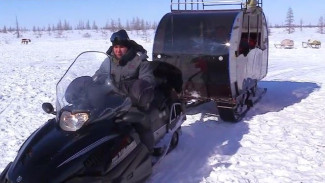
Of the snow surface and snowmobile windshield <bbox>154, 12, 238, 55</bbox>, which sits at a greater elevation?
snowmobile windshield <bbox>154, 12, 238, 55</bbox>

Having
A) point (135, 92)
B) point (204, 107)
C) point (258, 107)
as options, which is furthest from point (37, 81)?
point (135, 92)

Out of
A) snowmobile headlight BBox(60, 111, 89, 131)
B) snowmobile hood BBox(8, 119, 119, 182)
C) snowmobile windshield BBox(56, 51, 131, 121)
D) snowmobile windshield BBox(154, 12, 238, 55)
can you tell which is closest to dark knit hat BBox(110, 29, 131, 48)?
snowmobile windshield BBox(56, 51, 131, 121)

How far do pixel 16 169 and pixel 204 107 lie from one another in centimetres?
519

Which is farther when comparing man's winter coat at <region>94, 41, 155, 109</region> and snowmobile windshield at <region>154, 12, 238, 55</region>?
snowmobile windshield at <region>154, 12, 238, 55</region>

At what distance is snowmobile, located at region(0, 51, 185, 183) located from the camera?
2.83 metres

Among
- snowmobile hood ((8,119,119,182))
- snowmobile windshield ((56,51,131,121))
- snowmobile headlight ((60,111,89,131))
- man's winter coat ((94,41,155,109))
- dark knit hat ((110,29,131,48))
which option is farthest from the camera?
dark knit hat ((110,29,131,48))

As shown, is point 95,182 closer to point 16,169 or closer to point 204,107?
point 16,169

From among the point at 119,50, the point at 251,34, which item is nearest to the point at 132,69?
the point at 119,50

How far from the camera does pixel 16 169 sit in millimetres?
2871

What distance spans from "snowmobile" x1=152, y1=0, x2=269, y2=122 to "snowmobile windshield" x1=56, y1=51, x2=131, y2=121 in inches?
117

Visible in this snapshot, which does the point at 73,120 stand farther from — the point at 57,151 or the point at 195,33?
the point at 195,33

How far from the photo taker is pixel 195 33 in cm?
646

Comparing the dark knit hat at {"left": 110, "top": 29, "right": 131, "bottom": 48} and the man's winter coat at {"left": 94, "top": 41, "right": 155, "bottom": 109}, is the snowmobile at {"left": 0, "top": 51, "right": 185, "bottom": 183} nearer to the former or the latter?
the man's winter coat at {"left": 94, "top": 41, "right": 155, "bottom": 109}

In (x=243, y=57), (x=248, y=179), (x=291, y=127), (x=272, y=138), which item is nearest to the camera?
Answer: (x=248, y=179)
